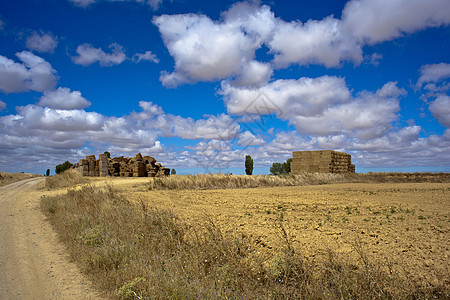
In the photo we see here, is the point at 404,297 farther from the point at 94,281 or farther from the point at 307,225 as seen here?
the point at 94,281

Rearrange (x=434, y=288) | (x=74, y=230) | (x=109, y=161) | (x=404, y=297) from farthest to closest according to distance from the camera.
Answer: (x=109, y=161), (x=74, y=230), (x=434, y=288), (x=404, y=297)

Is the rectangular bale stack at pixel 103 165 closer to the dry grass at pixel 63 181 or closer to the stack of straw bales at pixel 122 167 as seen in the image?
the stack of straw bales at pixel 122 167

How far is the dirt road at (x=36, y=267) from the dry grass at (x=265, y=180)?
28.4ft

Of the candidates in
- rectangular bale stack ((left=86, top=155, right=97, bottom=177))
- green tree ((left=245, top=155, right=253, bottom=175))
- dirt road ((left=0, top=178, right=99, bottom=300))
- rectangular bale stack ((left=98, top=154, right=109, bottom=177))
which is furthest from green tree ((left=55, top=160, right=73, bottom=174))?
dirt road ((left=0, top=178, right=99, bottom=300))

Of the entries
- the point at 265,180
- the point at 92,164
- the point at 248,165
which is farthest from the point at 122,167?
the point at 248,165

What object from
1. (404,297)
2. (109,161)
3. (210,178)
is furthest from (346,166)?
(404,297)

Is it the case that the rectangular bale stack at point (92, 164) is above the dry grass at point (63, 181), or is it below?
above

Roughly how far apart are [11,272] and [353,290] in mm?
5835

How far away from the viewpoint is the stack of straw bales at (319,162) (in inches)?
1133

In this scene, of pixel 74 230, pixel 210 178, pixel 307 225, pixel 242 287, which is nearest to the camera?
pixel 242 287

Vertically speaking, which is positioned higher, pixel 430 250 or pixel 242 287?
pixel 430 250

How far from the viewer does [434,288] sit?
11.3 feet

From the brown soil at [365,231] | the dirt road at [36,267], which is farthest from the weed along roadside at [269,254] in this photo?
the dirt road at [36,267]

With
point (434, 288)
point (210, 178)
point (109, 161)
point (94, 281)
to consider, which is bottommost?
point (94, 281)
